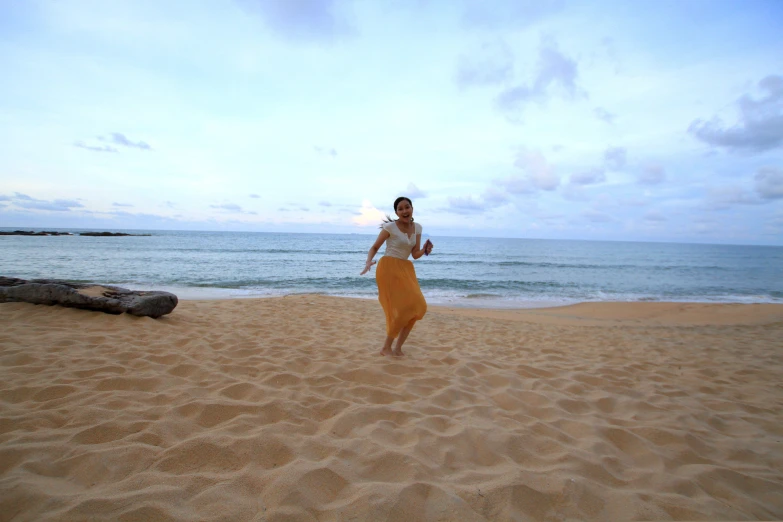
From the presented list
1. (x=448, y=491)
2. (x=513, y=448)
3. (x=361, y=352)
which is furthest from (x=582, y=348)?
(x=448, y=491)

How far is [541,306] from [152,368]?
1230 centimetres

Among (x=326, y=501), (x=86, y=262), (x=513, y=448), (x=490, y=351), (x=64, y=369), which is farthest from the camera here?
(x=86, y=262)

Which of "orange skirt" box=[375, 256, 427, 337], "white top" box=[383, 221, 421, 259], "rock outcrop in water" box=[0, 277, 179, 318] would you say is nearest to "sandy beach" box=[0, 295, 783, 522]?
"rock outcrop in water" box=[0, 277, 179, 318]

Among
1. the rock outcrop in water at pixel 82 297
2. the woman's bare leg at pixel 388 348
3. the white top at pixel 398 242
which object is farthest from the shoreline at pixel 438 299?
the white top at pixel 398 242

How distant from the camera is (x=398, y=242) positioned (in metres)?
4.50

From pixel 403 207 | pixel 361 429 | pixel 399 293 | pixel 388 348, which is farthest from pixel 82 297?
pixel 361 429

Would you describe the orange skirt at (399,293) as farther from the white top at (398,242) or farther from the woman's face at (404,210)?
the woman's face at (404,210)

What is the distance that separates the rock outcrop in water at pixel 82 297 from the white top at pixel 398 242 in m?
4.05

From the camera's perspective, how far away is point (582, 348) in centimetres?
589

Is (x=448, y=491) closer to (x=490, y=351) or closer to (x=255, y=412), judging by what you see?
(x=255, y=412)

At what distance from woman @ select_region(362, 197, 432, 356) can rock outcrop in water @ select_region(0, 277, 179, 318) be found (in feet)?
12.3

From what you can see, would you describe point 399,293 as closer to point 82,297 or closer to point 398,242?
point 398,242

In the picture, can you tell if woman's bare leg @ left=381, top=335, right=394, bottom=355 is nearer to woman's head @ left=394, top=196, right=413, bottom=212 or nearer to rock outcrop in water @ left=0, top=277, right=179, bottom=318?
woman's head @ left=394, top=196, right=413, bottom=212

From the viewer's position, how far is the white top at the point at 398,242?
177 inches
